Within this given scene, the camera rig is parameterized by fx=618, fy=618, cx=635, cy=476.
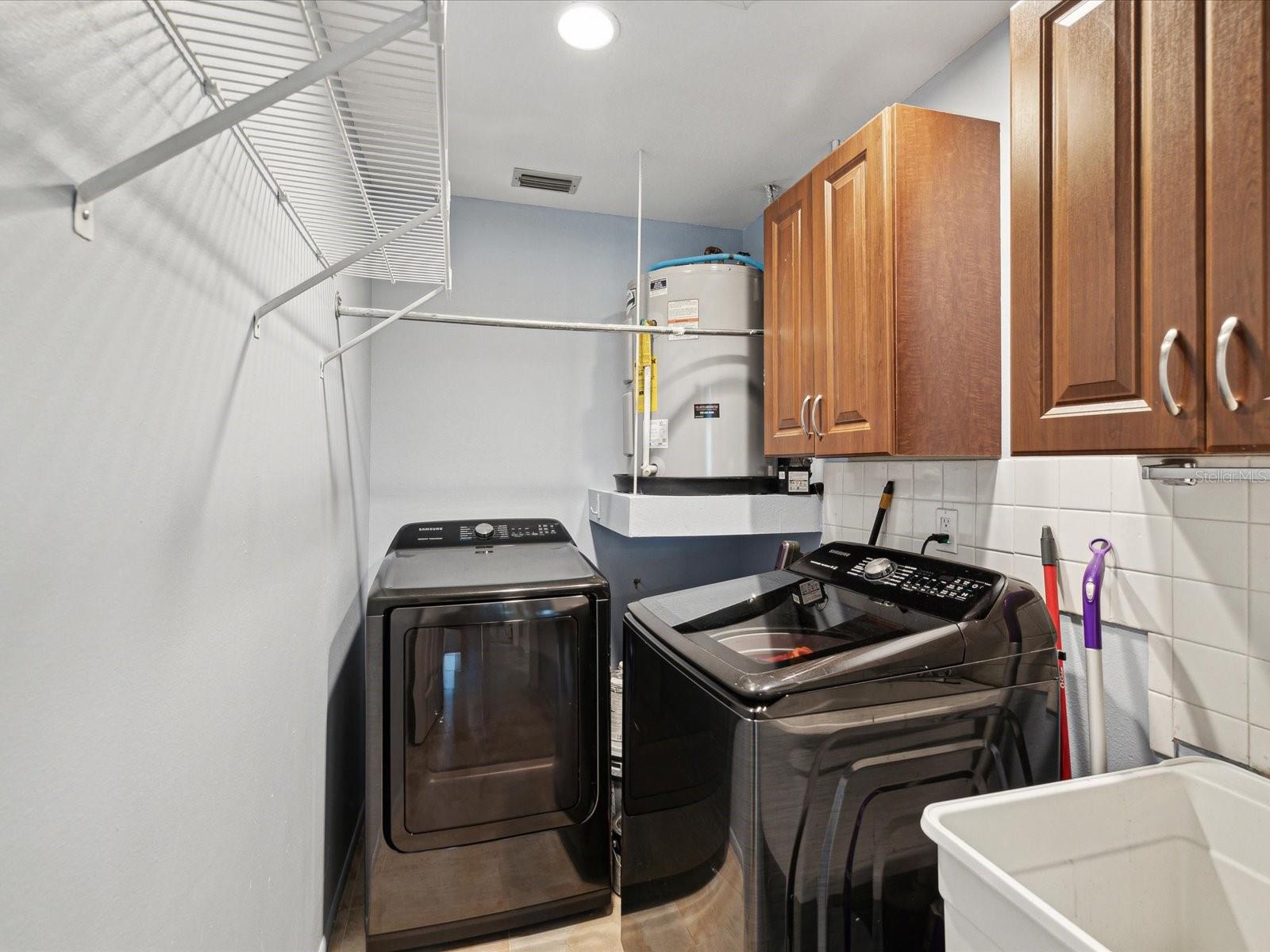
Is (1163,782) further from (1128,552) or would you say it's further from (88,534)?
(88,534)

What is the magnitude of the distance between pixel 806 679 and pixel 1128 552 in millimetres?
779

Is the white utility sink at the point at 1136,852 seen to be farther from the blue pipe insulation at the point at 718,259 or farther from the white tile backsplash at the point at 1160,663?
the blue pipe insulation at the point at 718,259

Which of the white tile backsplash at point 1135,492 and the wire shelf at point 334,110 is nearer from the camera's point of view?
the wire shelf at point 334,110

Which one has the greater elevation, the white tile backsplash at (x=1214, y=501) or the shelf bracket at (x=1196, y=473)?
the shelf bracket at (x=1196, y=473)

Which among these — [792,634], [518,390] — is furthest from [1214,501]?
[518,390]

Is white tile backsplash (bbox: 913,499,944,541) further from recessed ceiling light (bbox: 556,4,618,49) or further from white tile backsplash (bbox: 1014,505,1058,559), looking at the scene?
recessed ceiling light (bbox: 556,4,618,49)

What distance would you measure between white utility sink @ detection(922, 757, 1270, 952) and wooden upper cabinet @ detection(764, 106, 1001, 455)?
77 centimetres

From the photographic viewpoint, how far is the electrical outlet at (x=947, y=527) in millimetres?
1767

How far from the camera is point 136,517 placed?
73 centimetres

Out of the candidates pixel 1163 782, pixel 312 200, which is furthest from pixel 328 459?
pixel 1163 782

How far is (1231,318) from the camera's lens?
80 cm

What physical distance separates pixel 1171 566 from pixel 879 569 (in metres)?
0.57

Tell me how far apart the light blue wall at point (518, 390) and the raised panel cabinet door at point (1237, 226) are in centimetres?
205

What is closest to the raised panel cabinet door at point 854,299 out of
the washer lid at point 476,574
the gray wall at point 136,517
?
the washer lid at point 476,574
